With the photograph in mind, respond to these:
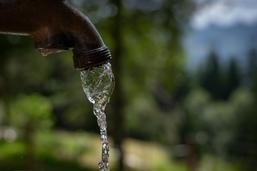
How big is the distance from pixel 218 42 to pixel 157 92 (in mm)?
2746

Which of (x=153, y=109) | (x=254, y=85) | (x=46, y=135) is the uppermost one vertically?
(x=254, y=85)

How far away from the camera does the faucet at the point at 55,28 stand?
1.38 m

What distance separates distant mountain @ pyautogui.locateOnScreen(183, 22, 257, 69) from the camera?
1316 cm

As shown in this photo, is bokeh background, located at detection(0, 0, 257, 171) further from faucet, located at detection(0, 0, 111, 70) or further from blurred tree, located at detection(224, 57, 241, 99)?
faucet, located at detection(0, 0, 111, 70)

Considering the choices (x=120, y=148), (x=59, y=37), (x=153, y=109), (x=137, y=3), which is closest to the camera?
(x=59, y=37)

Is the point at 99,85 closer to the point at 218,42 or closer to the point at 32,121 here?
the point at 32,121

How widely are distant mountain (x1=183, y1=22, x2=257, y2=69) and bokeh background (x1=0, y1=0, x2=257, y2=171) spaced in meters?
0.03

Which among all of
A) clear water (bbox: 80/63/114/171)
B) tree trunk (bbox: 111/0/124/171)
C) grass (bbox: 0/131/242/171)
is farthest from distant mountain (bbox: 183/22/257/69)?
clear water (bbox: 80/63/114/171)

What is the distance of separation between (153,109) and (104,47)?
20894 mm

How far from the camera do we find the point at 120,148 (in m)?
10.3

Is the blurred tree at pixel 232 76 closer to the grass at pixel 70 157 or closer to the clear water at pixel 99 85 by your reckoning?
the grass at pixel 70 157

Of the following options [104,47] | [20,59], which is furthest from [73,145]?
[104,47]

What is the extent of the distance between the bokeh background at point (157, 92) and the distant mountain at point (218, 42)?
33 mm

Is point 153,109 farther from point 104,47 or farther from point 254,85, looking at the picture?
point 104,47
